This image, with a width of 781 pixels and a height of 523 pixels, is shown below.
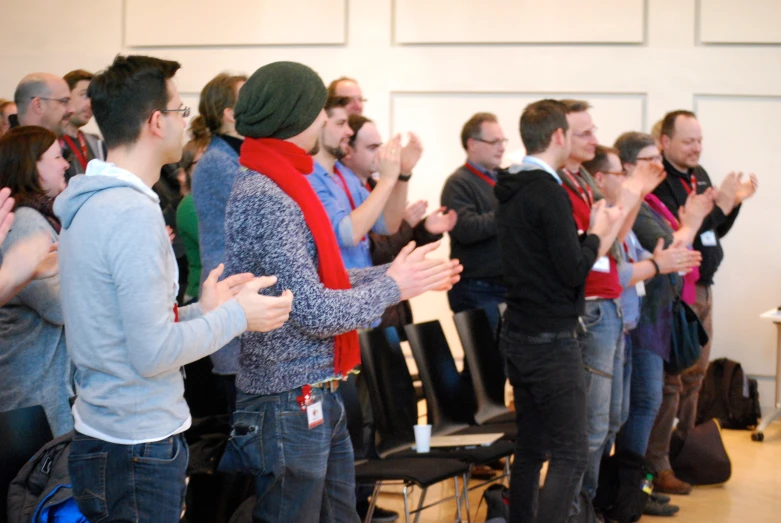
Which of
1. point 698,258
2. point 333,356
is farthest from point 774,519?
point 333,356

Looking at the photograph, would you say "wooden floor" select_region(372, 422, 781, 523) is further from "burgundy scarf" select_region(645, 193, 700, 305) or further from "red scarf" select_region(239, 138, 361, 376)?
"red scarf" select_region(239, 138, 361, 376)

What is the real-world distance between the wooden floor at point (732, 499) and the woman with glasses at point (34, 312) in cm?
184

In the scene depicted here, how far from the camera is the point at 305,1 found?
6.49m

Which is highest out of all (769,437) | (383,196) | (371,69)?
(371,69)

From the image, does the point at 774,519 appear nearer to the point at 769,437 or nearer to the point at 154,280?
the point at 769,437

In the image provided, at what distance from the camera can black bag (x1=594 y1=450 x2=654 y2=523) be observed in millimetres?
3902

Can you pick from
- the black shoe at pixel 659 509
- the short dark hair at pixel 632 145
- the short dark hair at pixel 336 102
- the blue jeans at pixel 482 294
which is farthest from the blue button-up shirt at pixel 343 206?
the black shoe at pixel 659 509

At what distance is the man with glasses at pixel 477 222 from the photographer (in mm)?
4703

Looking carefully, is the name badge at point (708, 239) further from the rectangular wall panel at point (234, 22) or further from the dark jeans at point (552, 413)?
the rectangular wall panel at point (234, 22)

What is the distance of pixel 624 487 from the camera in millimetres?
3924

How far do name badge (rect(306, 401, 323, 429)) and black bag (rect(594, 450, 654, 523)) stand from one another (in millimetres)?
2193

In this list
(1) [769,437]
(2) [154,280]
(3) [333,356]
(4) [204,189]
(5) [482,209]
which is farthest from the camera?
(1) [769,437]

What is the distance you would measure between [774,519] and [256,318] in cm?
314

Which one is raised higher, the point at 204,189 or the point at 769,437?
the point at 204,189
